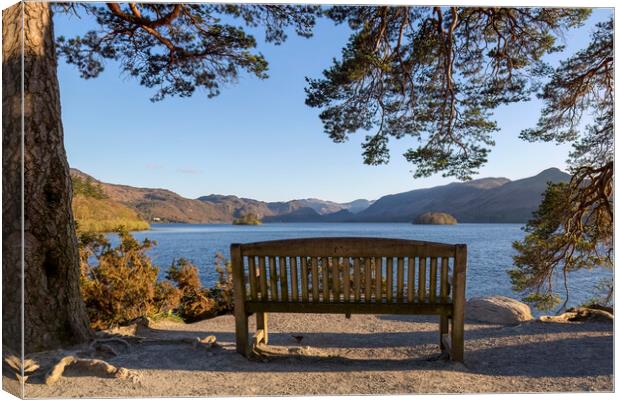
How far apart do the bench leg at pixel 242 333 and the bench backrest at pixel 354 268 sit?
0.20 metres

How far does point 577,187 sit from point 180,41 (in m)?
3.85

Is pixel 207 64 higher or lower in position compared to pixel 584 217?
higher

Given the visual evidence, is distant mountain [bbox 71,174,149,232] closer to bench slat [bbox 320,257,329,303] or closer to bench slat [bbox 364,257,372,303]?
bench slat [bbox 320,257,329,303]

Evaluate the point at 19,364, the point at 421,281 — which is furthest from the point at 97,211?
the point at 421,281

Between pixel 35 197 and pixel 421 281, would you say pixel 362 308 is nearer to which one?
pixel 421 281

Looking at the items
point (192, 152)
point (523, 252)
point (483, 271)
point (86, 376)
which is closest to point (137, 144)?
point (192, 152)

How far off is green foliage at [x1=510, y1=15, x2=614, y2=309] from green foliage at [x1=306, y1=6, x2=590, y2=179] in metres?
0.30

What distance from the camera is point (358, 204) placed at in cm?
432

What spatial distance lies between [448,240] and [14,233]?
3.32 m

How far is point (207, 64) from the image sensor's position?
460cm

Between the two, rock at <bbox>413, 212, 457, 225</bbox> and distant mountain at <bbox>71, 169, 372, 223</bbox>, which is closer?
distant mountain at <bbox>71, 169, 372, 223</bbox>

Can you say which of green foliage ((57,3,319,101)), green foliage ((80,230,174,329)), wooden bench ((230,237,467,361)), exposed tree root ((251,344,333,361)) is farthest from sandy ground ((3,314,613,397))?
green foliage ((57,3,319,101))

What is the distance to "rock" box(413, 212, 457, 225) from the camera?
447 cm

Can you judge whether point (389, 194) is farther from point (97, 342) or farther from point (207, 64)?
point (97, 342)
